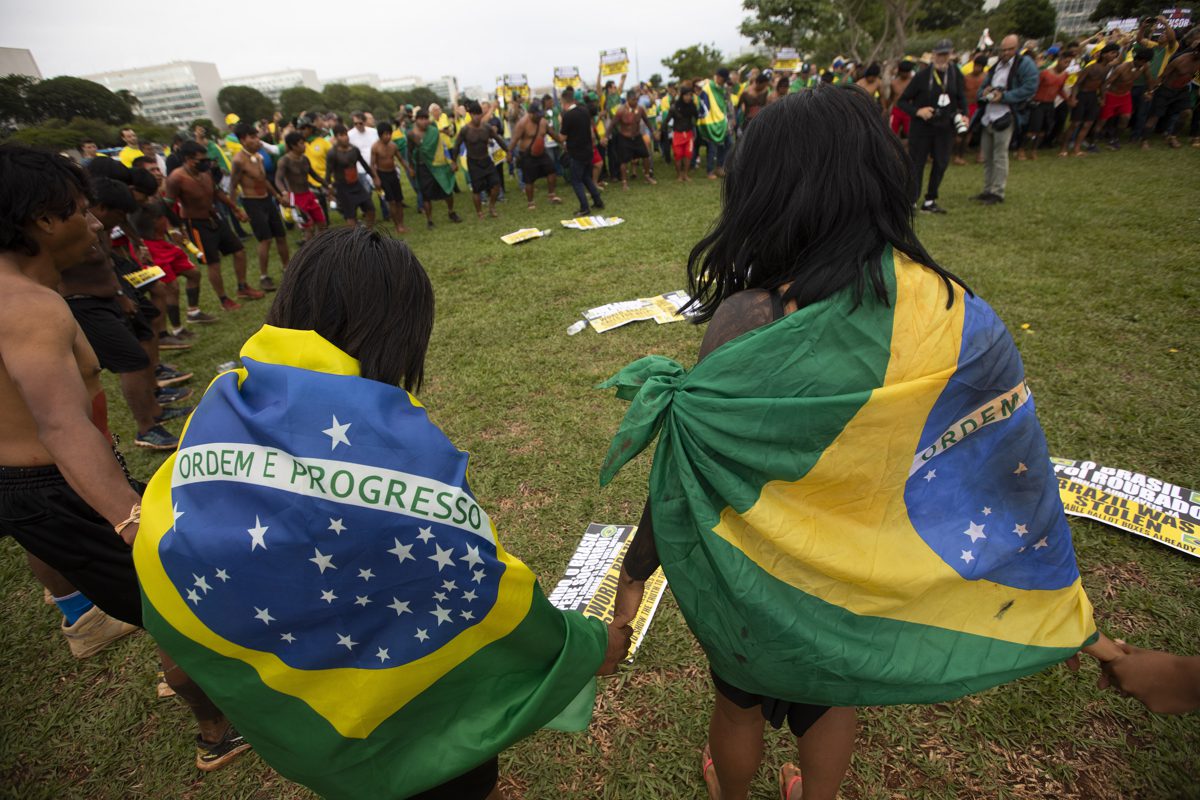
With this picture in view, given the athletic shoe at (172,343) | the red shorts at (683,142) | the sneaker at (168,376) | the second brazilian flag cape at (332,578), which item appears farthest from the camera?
the red shorts at (683,142)

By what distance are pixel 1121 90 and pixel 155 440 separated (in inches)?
610

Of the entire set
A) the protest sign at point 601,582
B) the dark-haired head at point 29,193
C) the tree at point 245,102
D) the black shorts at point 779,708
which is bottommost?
the protest sign at point 601,582

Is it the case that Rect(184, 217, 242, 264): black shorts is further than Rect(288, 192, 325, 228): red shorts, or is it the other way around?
Rect(288, 192, 325, 228): red shorts

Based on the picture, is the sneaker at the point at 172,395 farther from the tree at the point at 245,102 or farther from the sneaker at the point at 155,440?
the tree at the point at 245,102

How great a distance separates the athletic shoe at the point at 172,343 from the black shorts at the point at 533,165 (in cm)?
651

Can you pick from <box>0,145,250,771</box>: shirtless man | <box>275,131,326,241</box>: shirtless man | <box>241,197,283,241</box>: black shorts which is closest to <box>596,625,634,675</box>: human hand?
<box>0,145,250,771</box>: shirtless man

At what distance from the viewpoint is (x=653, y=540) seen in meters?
1.52

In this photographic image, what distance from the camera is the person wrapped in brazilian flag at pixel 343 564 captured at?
3.50 feet

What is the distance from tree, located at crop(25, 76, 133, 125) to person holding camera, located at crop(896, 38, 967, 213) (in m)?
64.6

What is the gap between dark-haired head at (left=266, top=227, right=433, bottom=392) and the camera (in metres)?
1.25

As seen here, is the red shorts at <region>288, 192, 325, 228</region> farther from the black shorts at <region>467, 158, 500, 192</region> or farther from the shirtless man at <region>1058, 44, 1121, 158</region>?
the shirtless man at <region>1058, 44, 1121, 158</region>

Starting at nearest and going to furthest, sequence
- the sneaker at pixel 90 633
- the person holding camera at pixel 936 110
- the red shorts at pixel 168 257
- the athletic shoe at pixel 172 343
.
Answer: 1. the sneaker at pixel 90 633
2. the red shorts at pixel 168 257
3. the athletic shoe at pixel 172 343
4. the person holding camera at pixel 936 110

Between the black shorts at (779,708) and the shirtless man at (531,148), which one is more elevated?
the shirtless man at (531,148)

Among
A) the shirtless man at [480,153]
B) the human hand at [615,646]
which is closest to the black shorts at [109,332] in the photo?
the human hand at [615,646]
